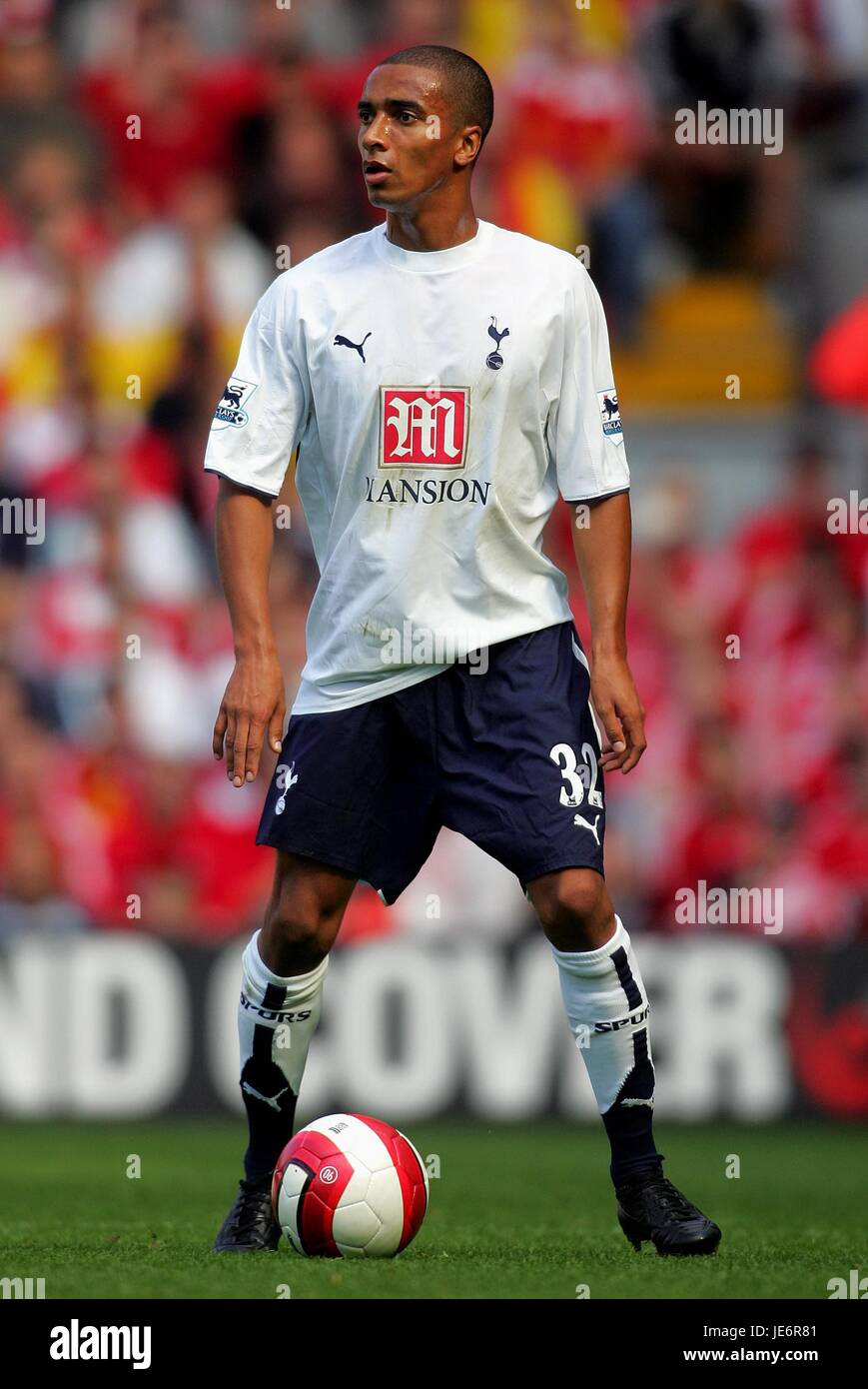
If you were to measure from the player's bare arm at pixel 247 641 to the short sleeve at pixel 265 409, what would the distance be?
50 mm

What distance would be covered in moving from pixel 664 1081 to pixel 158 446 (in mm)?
4443

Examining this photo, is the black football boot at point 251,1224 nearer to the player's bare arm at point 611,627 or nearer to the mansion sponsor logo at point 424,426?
the player's bare arm at point 611,627

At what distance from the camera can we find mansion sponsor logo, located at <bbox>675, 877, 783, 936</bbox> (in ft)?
33.4

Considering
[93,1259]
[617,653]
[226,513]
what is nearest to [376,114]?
[226,513]

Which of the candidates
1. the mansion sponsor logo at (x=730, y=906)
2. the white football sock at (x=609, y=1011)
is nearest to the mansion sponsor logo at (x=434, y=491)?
the white football sock at (x=609, y=1011)

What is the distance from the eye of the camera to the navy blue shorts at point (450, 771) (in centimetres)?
505

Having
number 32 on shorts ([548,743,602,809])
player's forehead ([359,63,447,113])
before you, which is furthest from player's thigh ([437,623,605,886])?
player's forehead ([359,63,447,113])

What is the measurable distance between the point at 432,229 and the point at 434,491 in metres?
0.58

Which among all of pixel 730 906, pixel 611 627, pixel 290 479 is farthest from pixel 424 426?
pixel 290 479

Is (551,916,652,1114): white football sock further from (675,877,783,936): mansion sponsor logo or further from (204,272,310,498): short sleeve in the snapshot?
(675,877,783,936): mansion sponsor logo

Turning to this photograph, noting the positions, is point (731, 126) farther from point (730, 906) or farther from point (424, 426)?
point (424, 426)

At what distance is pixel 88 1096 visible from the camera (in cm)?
934

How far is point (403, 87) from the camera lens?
Result: 501cm

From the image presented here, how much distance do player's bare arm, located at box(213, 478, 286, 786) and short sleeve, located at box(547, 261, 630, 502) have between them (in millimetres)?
668
